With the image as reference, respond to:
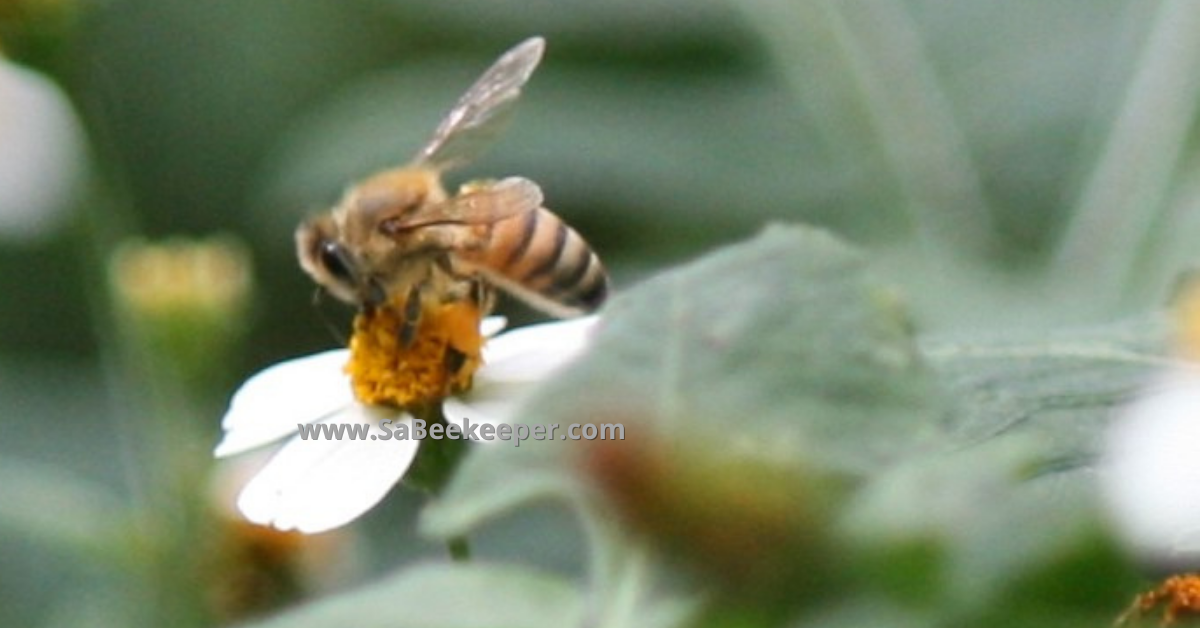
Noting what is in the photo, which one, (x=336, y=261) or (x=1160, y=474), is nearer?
(x=1160, y=474)

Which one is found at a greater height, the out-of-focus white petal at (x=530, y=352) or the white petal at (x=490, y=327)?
the white petal at (x=490, y=327)

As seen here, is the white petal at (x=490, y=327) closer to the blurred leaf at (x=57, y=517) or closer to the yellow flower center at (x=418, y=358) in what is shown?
the yellow flower center at (x=418, y=358)

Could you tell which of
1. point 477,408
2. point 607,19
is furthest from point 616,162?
point 477,408

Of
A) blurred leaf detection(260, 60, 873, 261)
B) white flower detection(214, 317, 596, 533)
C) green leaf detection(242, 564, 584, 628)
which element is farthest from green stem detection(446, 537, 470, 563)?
blurred leaf detection(260, 60, 873, 261)

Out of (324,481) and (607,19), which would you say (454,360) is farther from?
(607,19)

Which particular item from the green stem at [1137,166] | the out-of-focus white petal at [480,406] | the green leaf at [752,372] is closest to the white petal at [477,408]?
the out-of-focus white petal at [480,406]
